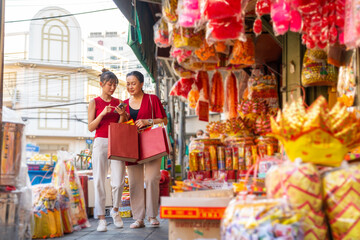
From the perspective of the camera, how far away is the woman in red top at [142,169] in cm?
487

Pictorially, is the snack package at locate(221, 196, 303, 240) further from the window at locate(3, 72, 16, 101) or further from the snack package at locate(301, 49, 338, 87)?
the window at locate(3, 72, 16, 101)

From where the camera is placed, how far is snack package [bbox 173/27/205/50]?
4.05 m

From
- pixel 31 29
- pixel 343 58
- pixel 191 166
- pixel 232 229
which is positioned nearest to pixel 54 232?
pixel 191 166

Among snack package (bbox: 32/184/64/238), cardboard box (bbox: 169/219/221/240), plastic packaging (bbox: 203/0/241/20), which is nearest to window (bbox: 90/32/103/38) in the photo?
snack package (bbox: 32/184/64/238)

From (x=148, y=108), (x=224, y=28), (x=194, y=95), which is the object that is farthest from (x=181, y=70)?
(x=224, y=28)

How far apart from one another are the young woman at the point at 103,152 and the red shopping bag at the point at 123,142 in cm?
28

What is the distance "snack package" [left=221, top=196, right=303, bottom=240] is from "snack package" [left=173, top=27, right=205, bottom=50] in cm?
242

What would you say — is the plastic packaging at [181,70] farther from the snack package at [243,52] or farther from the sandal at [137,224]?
the sandal at [137,224]

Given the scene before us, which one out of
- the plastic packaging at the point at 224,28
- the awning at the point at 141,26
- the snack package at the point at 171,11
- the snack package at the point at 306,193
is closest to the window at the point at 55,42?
the awning at the point at 141,26

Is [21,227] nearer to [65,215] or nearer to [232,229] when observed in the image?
[232,229]

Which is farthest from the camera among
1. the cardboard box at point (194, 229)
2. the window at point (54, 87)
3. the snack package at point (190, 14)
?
the window at point (54, 87)

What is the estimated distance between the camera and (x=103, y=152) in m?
4.95

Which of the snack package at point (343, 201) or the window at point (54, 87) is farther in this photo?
the window at point (54, 87)

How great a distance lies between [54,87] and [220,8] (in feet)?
119
